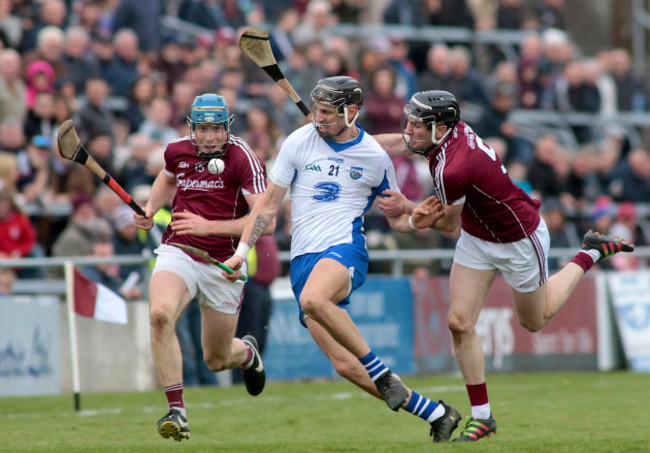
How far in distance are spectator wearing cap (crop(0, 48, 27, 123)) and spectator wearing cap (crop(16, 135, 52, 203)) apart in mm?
613

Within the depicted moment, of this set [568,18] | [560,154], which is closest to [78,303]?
[560,154]

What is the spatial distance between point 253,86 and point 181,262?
8.01 metres

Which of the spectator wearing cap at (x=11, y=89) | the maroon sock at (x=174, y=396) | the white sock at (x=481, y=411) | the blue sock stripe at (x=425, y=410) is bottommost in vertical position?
the white sock at (x=481, y=411)

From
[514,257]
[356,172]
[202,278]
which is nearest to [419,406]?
[514,257]

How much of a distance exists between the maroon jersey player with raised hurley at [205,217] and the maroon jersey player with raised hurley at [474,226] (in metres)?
1.23

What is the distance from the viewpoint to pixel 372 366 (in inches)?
320

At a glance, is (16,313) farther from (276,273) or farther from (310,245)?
(310,245)

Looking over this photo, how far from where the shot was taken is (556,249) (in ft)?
53.5

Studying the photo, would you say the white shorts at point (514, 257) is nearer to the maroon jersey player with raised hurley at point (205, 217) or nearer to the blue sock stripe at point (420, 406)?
the blue sock stripe at point (420, 406)

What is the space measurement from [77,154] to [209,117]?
1052mm

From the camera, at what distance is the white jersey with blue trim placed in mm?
8617

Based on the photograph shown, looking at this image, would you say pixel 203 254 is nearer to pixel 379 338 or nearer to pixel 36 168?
pixel 36 168

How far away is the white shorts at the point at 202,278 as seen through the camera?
30.1ft

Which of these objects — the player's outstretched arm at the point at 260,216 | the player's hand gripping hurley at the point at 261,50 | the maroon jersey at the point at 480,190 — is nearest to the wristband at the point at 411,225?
the maroon jersey at the point at 480,190
